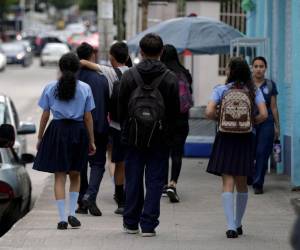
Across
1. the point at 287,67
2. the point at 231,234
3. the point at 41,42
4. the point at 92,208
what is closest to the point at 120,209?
the point at 92,208

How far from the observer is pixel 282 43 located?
15.8 metres

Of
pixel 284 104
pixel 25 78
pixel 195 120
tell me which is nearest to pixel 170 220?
pixel 284 104

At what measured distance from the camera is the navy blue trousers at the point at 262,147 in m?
13.2

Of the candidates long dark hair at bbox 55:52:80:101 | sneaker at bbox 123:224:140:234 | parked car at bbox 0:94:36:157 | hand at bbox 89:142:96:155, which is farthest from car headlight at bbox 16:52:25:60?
sneaker at bbox 123:224:140:234

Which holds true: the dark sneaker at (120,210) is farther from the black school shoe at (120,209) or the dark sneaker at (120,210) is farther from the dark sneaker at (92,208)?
the dark sneaker at (92,208)

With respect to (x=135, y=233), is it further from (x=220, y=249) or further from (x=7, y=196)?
(x=7, y=196)

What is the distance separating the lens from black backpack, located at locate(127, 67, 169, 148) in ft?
30.6

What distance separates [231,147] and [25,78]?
4255cm

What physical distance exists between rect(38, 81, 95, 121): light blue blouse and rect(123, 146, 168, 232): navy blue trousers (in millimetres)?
705

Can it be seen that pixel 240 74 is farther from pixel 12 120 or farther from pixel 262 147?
pixel 12 120

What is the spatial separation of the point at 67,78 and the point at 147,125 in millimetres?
1120

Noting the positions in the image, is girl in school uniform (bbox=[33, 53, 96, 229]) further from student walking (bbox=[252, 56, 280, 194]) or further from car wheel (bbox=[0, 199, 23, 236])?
student walking (bbox=[252, 56, 280, 194])

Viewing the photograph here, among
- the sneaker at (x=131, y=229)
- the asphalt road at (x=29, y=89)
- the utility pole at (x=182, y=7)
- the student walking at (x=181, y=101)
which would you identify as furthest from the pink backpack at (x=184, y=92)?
the utility pole at (x=182, y=7)

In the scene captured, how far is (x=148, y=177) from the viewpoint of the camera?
31.6 feet
